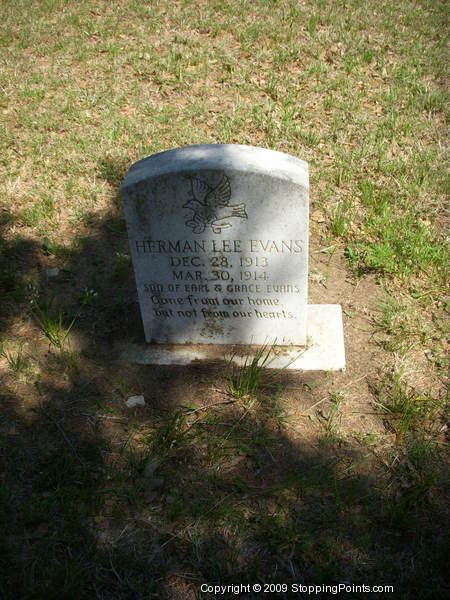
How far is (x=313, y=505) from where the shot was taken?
2625 millimetres

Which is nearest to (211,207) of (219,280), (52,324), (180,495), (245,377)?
(219,280)

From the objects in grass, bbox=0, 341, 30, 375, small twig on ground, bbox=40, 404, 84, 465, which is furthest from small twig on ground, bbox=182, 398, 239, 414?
grass, bbox=0, 341, 30, 375

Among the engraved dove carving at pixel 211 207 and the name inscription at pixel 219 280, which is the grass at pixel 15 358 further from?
the engraved dove carving at pixel 211 207

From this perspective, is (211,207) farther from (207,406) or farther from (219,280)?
(207,406)

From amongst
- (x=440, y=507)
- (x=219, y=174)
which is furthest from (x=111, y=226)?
(x=440, y=507)

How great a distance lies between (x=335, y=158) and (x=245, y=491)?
10.8ft

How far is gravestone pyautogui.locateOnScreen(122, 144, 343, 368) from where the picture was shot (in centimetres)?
289

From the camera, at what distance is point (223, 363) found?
3.40 m

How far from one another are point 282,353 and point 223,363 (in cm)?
36

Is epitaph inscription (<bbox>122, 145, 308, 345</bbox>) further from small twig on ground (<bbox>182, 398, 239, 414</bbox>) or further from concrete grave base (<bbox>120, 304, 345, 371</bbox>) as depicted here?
small twig on ground (<bbox>182, 398, 239, 414</bbox>)

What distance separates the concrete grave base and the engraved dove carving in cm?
80

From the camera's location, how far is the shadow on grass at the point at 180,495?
238cm

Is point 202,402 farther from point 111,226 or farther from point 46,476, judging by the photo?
point 111,226

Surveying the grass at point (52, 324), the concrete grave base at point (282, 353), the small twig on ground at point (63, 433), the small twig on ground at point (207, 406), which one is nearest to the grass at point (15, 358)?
the grass at point (52, 324)
